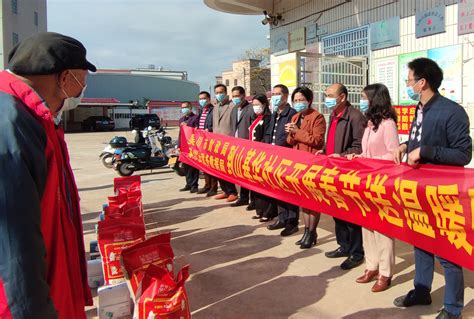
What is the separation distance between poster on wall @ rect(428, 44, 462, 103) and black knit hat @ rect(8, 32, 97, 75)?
7159 millimetres

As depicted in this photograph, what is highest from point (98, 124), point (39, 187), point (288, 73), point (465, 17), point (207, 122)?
point (465, 17)

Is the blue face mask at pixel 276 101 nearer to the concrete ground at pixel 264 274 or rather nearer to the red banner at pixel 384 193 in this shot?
the red banner at pixel 384 193

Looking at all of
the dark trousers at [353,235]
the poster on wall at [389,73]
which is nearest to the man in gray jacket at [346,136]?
the dark trousers at [353,235]

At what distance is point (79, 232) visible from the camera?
177cm

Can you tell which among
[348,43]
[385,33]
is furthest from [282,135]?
[348,43]

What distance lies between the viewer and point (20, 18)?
33.0m

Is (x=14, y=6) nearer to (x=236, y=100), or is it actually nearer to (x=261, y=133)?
(x=236, y=100)

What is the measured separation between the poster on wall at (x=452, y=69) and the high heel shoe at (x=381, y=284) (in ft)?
16.1

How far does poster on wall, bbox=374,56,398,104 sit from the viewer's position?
8312mm

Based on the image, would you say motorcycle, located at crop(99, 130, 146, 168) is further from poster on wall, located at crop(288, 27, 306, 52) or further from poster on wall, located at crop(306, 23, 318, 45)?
poster on wall, located at crop(306, 23, 318, 45)

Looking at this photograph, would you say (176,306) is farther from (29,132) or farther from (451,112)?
(451,112)

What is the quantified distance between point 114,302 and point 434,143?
255cm

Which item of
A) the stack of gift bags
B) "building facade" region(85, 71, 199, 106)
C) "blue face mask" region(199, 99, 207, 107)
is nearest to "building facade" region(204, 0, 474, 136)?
"blue face mask" region(199, 99, 207, 107)

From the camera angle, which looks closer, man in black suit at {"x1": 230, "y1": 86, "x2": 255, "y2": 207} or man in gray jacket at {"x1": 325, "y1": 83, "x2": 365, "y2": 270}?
man in gray jacket at {"x1": 325, "y1": 83, "x2": 365, "y2": 270}
